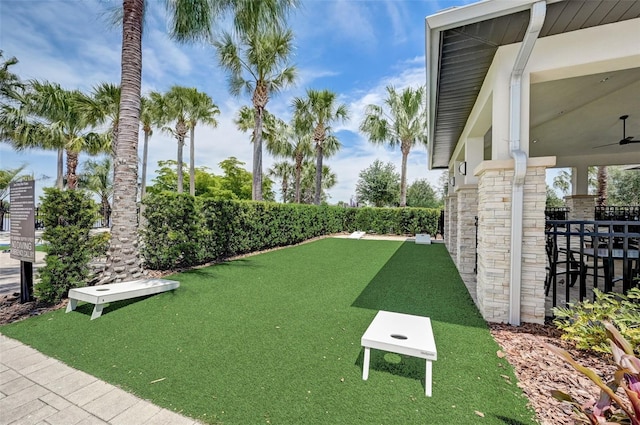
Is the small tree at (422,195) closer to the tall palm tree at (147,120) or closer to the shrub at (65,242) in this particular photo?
the tall palm tree at (147,120)

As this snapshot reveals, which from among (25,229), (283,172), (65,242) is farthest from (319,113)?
(283,172)

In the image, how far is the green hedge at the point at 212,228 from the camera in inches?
259

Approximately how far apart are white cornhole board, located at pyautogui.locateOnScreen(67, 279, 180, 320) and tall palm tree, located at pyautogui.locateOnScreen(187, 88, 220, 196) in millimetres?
15222

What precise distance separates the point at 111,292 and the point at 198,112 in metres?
18.6

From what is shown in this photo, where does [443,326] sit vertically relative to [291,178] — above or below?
below

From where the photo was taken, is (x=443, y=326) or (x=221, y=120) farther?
(x=221, y=120)

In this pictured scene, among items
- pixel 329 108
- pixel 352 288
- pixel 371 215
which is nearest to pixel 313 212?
pixel 371 215

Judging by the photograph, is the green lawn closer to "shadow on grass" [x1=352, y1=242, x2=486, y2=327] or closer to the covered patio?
"shadow on grass" [x1=352, y1=242, x2=486, y2=327]

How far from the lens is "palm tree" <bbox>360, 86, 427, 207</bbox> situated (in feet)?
57.9

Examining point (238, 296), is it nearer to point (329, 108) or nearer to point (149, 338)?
point (149, 338)

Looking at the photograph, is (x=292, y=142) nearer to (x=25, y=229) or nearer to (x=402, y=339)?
(x=25, y=229)

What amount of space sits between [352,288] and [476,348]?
260 cm

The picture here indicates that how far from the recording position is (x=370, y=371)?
2617 mm

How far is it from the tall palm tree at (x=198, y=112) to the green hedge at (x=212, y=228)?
1000 centimetres
